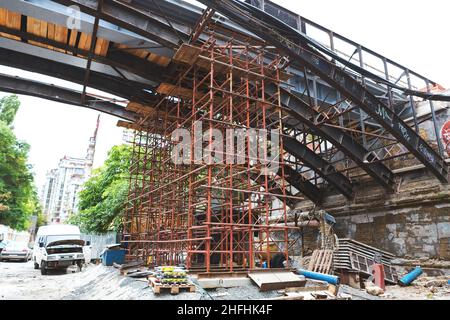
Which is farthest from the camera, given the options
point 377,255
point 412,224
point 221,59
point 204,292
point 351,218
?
point 351,218

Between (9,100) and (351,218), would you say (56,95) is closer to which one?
(351,218)

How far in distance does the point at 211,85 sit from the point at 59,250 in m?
13.6

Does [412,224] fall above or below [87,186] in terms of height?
below

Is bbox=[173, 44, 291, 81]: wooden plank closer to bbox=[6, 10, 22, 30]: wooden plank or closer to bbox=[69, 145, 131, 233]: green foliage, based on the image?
bbox=[6, 10, 22, 30]: wooden plank

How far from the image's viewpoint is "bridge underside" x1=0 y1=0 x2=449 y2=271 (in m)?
11.4

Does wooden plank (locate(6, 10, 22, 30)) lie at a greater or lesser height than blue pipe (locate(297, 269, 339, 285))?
greater

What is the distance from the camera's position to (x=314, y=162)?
64.3ft

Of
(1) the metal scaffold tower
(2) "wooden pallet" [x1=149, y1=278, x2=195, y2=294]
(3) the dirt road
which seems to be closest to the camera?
(2) "wooden pallet" [x1=149, y1=278, x2=195, y2=294]

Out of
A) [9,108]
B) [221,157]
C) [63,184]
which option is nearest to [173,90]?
[221,157]

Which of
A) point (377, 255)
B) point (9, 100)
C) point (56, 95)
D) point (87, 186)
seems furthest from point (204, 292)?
point (9, 100)

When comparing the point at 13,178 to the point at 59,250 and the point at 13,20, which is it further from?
the point at 13,20

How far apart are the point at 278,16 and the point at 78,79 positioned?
29.6 ft

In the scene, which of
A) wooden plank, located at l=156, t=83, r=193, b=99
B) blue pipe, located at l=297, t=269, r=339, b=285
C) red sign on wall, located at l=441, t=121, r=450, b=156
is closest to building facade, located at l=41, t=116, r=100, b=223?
wooden plank, located at l=156, t=83, r=193, b=99

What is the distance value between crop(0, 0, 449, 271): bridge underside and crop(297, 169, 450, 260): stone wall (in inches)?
28.7
